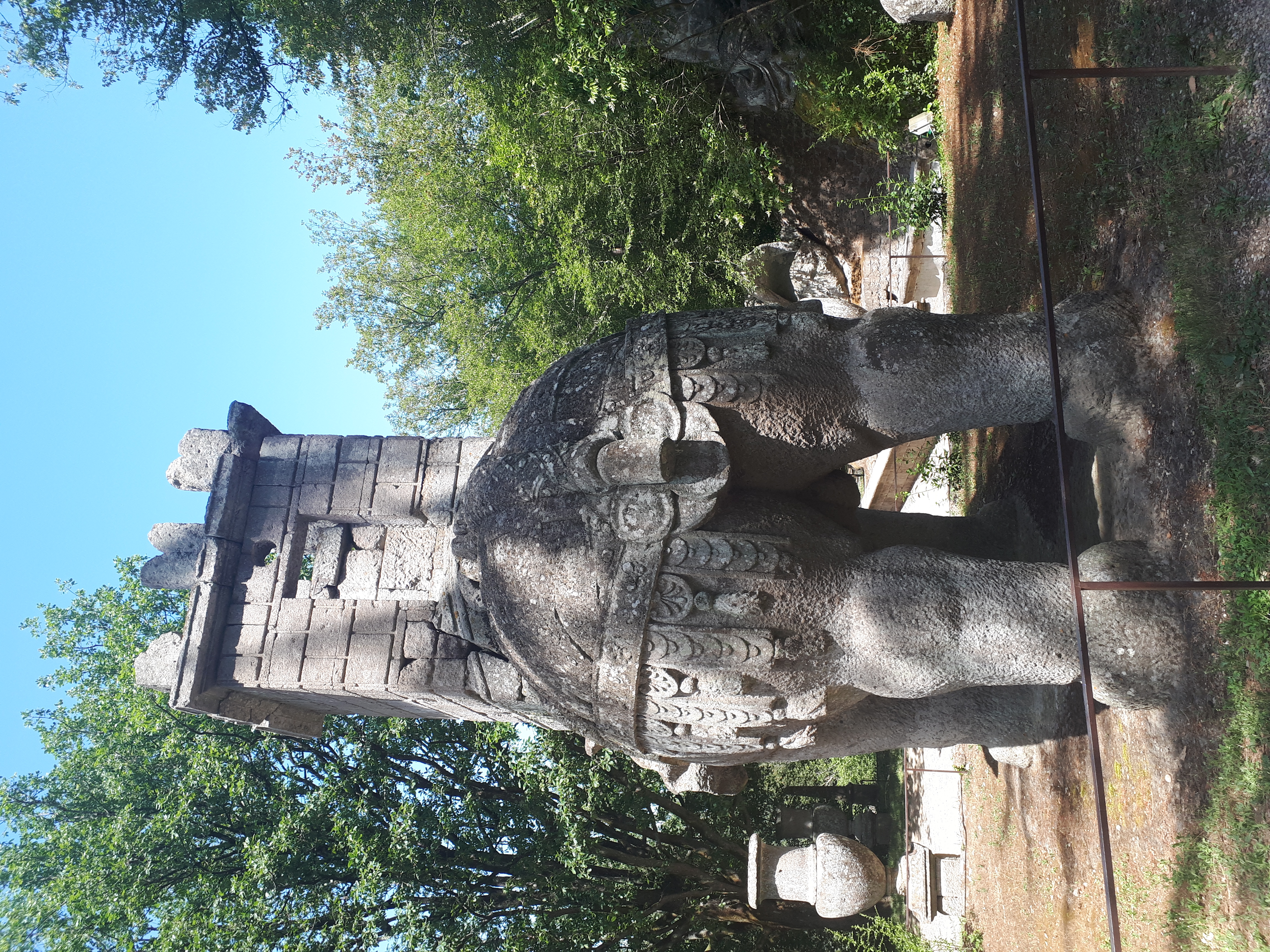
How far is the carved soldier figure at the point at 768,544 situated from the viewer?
356 centimetres

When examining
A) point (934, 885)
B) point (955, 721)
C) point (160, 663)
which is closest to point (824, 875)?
point (934, 885)

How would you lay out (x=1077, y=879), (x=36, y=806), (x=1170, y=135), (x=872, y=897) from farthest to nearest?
(x=36, y=806)
(x=872, y=897)
(x=1077, y=879)
(x=1170, y=135)

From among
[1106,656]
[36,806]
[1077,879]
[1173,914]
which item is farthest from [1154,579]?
[36,806]

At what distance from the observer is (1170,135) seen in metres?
3.62

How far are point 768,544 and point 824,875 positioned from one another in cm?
682

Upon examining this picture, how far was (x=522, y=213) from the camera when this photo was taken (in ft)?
47.5

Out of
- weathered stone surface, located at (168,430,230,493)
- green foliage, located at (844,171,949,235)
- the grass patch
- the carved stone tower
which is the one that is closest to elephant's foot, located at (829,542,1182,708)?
the grass patch

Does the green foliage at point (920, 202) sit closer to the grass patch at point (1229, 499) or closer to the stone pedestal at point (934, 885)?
the grass patch at point (1229, 499)

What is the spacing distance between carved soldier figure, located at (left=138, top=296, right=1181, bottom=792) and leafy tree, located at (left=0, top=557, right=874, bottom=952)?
6.47 metres

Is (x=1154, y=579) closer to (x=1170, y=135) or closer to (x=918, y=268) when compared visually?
(x=1170, y=135)

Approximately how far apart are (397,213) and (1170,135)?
14431 mm

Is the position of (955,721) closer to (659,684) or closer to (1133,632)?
(1133,632)

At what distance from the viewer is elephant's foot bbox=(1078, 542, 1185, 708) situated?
10.8 feet

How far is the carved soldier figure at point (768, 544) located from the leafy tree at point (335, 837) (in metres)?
6.47
